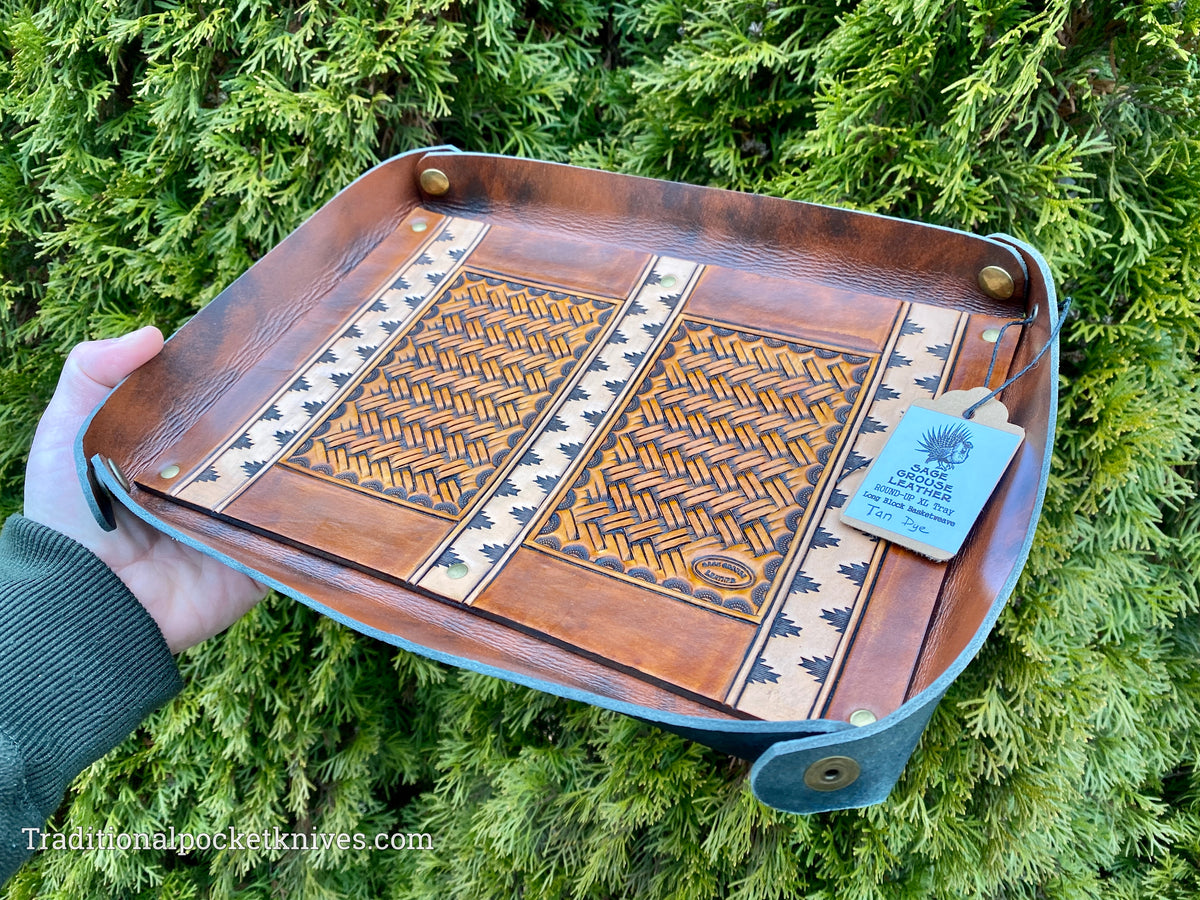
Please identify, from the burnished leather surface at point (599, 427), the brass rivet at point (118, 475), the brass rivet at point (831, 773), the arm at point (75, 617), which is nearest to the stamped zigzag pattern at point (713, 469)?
the burnished leather surface at point (599, 427)

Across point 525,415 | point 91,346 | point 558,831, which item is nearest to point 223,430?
point 91,346

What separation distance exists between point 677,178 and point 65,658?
1.41 m

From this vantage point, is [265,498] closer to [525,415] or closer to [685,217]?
[525,415]

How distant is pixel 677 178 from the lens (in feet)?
5.95

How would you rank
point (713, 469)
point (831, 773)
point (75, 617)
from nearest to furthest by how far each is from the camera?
point (831, 773)
point (713, 469)
point (75, 617)

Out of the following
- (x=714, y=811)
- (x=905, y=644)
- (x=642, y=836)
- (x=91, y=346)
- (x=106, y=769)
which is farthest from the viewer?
(x=106, y=769)

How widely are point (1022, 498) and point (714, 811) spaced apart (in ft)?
2.85

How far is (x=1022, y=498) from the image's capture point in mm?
958

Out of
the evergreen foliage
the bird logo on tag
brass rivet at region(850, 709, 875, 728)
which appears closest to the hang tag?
the bird logo on tag

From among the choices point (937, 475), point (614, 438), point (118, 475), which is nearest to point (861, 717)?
point (937, 475)

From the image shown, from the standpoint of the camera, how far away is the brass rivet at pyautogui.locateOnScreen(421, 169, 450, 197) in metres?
1.62

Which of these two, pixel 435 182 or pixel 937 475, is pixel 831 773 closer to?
pixel 937 475

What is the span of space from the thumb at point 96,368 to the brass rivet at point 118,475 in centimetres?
19

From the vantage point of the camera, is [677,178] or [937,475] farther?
[677,178]
